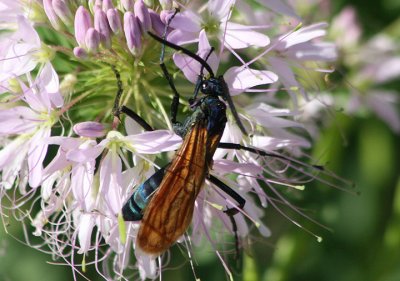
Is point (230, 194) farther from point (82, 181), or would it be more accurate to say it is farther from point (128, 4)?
point (128, 4)

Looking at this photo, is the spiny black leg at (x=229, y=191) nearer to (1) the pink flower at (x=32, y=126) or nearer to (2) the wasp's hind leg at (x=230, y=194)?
(2) the wasp's hind leg at (x=230, y=194)

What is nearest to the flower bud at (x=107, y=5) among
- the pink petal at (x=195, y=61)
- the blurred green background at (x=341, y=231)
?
the pink petal at (x=195, y=61)

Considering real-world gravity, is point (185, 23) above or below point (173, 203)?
above

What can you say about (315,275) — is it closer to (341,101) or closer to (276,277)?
(276,277)

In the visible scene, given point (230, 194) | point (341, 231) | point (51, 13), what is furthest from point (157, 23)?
point (341, 231)

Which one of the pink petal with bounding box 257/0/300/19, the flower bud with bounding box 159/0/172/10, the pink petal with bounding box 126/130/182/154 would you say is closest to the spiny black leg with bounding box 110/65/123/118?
the pink petal with bounding box 126/130/182/154

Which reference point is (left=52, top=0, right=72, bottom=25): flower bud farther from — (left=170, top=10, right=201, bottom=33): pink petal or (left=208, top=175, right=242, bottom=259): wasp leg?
(left=208, top=175, right=242, bottom=259): wasp leg
